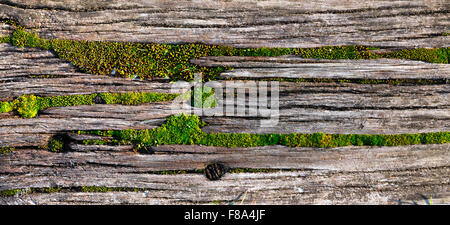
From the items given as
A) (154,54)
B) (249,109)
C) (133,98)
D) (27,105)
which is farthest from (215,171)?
(27,105)

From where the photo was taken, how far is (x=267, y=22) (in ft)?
13.0

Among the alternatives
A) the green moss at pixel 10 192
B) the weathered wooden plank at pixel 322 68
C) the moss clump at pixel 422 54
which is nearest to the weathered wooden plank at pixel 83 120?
the green moss at pixel 10 192

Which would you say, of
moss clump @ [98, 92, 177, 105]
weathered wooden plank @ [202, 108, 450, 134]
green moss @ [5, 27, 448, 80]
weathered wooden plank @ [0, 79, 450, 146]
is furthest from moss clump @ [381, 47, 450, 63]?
moss clump @ [98, 92, 177, 105]

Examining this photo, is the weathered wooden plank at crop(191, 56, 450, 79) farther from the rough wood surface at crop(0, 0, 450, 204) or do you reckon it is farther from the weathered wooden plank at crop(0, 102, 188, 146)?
the weathered wooden plank at crop(0, 102, 188, 146)

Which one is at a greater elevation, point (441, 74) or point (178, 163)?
point (441, 74)

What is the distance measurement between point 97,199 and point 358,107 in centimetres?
356

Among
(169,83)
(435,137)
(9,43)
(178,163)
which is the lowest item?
(178,163)

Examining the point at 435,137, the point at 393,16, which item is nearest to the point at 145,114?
the point at 393,16

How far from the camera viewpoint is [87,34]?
393 centimetres

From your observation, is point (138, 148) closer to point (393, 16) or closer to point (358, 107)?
point (358, 107)

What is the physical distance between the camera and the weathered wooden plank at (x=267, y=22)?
3932mm

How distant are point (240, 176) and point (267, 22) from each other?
2017mm

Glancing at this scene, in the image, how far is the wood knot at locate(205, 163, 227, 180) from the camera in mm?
3926

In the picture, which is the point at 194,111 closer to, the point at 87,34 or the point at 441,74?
the point at 87,34
